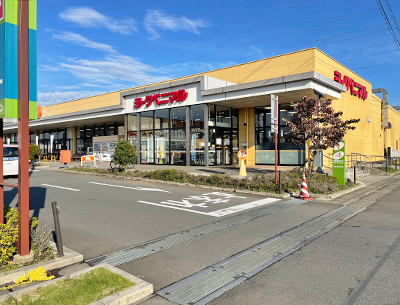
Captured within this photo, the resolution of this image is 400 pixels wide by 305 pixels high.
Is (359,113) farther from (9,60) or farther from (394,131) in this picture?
(9,60)

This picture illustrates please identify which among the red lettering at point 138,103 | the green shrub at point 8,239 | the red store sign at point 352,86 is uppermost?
the red store sign at point 352,86

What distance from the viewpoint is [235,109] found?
955 inches

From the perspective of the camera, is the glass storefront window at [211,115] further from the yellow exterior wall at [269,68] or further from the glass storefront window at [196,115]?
the yellow exterior wall at [269,68]

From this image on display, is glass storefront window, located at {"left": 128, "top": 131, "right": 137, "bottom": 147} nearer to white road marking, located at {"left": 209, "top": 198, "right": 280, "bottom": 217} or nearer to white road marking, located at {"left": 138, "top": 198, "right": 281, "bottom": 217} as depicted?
white road marking, located at {"left": 138, "top": 198, "right": 281, "bottom": 217}

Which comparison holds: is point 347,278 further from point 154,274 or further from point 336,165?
point 336,165

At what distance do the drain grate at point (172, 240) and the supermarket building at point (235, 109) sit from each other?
11.6 meters

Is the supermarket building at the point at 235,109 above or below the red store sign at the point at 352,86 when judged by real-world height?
below

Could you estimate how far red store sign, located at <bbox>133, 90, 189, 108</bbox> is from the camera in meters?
22.7

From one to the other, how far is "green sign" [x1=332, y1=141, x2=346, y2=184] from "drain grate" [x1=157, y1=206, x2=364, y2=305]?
7360 millimetres

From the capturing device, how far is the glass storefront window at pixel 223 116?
22719 mm

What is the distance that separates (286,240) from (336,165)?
9.27m

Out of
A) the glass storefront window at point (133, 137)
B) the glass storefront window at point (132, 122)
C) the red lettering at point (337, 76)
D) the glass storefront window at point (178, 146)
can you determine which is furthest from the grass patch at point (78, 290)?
the glass storefront window at point (132, 122)

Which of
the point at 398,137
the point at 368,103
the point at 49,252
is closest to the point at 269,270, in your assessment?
the point at 49,252

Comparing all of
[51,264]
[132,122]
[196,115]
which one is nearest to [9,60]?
[51,264]
